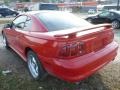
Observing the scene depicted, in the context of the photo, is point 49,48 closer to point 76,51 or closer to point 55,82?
point 76,51

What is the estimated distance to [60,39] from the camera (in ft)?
13.5

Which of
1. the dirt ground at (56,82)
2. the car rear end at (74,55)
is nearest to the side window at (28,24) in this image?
the car rear end at (74,55)

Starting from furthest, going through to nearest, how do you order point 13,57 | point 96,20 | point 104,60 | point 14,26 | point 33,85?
point 96,20
point 13,57
point 14,26
point 33,85
point 104,60

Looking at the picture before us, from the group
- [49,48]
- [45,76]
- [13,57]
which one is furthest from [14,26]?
[49,48]

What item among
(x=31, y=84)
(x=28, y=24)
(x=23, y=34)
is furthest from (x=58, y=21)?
(x=31, y=84)

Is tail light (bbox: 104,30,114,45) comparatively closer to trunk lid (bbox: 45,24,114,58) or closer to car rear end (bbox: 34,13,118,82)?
trunk lid (bbox: 45,24,114,58)

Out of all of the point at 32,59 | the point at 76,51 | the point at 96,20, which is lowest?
the point at 96,20

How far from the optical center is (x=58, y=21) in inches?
209

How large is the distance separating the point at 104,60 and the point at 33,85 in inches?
60.9

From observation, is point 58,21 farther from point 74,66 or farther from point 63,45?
point 74,66

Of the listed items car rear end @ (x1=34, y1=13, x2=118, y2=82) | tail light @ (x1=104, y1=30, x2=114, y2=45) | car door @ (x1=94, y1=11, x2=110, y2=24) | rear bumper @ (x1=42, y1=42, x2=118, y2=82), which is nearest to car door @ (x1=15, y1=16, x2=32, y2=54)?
car rear end @ (x1=34, y1=13, x2=118, y2=82)

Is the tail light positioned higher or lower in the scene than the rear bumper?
higher

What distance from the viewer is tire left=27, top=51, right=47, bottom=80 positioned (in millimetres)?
4877

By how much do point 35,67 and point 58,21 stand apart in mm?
1122
